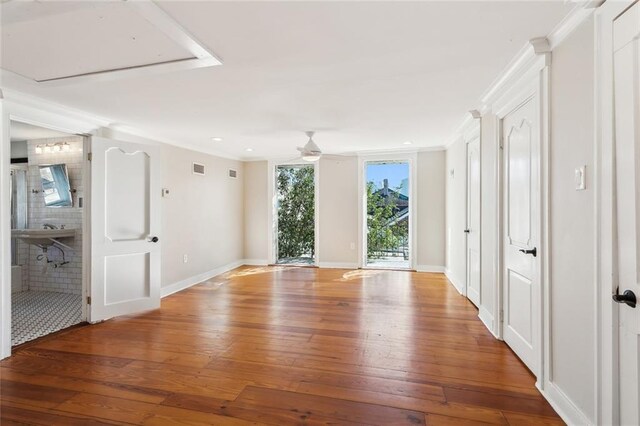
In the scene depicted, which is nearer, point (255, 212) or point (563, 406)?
point (563, 406)

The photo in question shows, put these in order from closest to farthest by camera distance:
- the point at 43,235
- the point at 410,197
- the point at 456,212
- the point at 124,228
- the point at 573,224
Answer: the point at 573,224
the point at 124,228
the point at 43,235
the point at 456,212
the point at 410,197

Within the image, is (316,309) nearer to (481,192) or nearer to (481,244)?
(481,244)

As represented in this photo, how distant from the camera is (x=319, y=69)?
93.7 inches

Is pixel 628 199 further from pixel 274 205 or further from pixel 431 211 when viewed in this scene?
pixel 274 205

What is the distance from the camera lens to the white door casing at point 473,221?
11.9ft

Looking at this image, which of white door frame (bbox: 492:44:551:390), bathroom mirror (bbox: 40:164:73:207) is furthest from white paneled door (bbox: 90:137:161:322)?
white door frame (bbox: 492:44:551:390)

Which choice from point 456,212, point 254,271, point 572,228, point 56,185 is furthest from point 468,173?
point 56,185

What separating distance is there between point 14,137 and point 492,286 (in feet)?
22.1

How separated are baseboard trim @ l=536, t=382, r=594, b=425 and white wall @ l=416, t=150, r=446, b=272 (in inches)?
155

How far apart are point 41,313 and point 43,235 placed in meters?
1.06

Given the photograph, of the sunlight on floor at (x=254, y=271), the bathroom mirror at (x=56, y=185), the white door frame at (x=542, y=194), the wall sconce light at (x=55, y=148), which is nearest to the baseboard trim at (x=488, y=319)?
the white door frame at (x=542, y=194)

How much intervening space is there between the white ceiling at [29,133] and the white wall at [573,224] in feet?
17.1

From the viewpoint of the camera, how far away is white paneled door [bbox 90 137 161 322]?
3508 millimetres

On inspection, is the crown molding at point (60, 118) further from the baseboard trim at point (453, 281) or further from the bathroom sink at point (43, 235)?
the baseboard trim at point (453, 281)
